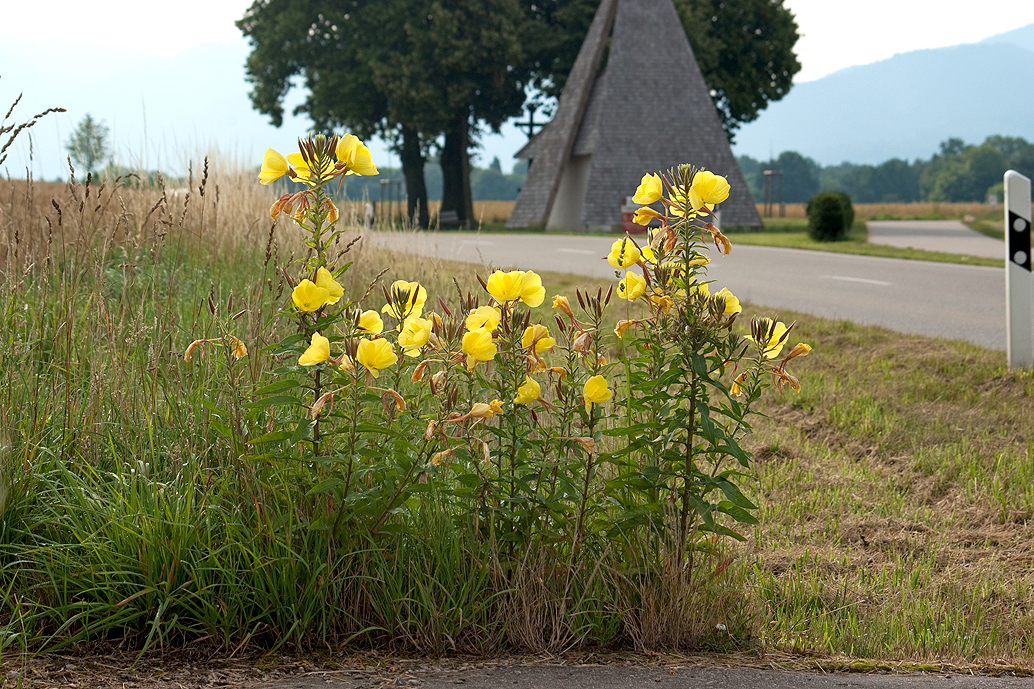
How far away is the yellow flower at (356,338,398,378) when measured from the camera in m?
2.32

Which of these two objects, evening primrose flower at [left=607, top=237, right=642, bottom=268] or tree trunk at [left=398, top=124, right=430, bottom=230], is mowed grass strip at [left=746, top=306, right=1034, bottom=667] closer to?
evening primrose flower at [left=607, top=237, right=642, bottom=268]

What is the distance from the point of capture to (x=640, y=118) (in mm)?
30188

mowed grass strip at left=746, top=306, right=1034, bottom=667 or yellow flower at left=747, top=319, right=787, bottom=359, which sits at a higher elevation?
yellow flower at left=747, top=319, right=787, bottom=359

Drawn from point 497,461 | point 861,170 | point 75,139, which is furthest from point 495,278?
point 861,170

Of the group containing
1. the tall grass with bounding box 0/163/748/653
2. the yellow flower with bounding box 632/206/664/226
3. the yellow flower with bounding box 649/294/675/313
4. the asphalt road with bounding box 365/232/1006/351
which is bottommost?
the tall grass with bounding box 0/163/748/653

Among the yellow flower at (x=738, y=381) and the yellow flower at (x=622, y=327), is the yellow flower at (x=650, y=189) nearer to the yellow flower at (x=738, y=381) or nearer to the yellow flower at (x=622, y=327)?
the yellow flower at (x=622, y=327)

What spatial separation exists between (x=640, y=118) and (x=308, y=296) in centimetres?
2925

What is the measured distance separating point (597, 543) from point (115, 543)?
4.76 ft

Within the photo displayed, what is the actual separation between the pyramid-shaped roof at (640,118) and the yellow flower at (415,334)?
1089 inches

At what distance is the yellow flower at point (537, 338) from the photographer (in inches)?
100.0

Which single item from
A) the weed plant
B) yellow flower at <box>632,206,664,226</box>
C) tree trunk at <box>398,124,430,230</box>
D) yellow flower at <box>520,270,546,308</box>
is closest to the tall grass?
the weed plant

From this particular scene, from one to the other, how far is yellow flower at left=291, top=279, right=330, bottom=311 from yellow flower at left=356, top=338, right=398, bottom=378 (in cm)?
20

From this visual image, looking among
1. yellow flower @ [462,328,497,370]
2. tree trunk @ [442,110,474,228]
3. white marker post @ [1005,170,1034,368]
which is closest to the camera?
yellow flower @ [462,328,497,370]

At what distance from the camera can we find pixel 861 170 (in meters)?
145
